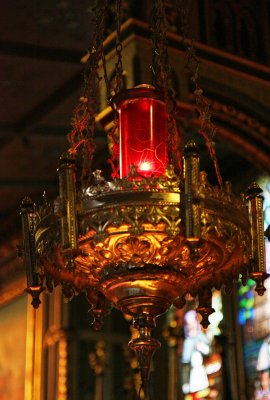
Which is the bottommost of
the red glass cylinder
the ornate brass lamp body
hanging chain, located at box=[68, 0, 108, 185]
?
the ornate brass lamp body

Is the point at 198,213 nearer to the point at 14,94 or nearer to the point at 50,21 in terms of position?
the point at 50,21

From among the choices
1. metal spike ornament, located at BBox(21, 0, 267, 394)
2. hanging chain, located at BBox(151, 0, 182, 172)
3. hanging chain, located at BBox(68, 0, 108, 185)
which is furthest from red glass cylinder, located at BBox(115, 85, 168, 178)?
hanging chain, located at BBox(68, 0, 108, 185)

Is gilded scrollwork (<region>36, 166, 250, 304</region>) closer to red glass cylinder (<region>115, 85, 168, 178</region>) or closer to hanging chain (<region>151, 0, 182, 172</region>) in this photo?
red glass cylinder (<region>115, 85, 168, 178</region>)

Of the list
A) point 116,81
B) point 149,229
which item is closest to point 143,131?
point 149,229

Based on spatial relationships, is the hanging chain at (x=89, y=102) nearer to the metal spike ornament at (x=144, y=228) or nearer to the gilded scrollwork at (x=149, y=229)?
the metal spike ornament at (x=144, y=228)

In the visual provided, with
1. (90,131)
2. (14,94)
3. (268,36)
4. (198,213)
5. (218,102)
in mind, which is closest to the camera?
(198,213)

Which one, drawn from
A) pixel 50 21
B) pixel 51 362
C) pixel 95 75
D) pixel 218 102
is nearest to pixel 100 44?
pixel 95 75

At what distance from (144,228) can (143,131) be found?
47cm

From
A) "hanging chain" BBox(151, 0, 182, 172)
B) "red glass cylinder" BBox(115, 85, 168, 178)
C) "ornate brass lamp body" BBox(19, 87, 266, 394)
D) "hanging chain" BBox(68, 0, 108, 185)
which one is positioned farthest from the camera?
"hanging chain" BBox(68, 0, 108, 185)

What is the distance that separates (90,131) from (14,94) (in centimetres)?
448

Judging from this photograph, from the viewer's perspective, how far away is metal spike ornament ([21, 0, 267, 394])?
12.1 ft

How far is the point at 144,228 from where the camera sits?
3.70 meters

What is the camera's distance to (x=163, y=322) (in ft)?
34.4

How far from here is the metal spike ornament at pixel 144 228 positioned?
145 inches
